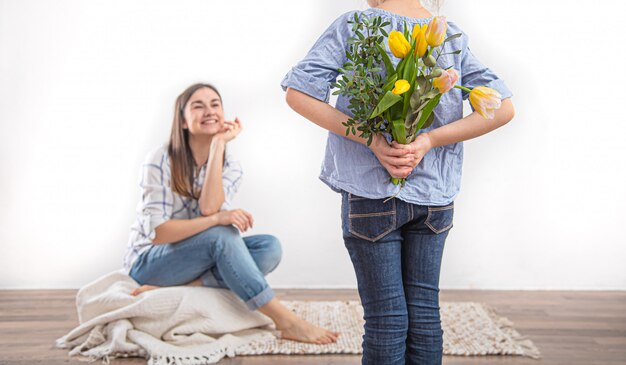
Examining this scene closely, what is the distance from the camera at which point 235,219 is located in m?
2.60

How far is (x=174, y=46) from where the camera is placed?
344cm

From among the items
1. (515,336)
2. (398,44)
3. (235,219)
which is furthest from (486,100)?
(515,336)

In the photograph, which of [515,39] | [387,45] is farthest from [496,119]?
[515,39]

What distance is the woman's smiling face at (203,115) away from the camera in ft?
9.01

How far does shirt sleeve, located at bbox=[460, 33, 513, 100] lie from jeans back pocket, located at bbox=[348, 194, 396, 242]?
329mm

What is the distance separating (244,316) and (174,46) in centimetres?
145

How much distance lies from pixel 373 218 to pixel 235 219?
120 centimetres

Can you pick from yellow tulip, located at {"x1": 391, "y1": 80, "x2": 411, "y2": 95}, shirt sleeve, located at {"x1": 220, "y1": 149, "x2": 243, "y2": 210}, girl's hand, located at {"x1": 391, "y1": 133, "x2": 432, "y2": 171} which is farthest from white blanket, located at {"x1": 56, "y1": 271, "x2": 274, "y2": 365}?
yellow tulip, located at {"x1": 391, "y1": 80, "x2": 411, "y2": 95}

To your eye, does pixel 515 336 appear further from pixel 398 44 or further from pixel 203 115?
pixel 398 44

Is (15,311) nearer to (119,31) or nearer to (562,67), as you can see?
(119,31)

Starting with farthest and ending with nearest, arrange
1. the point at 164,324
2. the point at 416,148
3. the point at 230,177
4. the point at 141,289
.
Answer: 1. the point at 230,177
2. the point at 141,289
3. the point at 164,324
4. the point at 416,148

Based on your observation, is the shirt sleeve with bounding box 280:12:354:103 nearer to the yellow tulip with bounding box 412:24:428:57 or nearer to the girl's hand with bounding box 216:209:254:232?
the yellow tulip with bounding box 412:24:428:57

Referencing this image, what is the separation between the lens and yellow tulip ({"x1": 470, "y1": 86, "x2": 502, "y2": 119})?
4.54 ft

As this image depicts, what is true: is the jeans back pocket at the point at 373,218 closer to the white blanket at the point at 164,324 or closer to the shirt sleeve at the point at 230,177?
the white blanket at the point at 164,324
